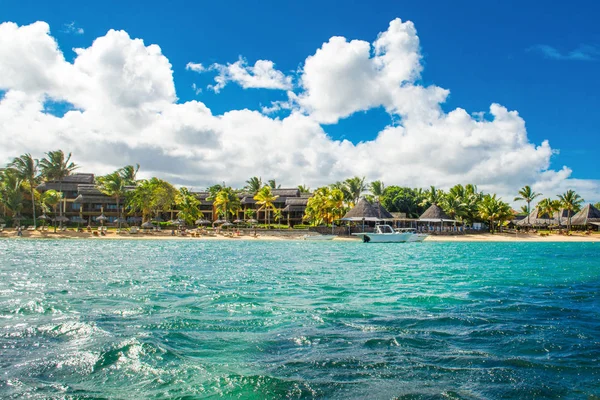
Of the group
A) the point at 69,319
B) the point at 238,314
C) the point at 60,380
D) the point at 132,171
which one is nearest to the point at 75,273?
the point at 69,319

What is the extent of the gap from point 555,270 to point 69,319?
23346 millimetres

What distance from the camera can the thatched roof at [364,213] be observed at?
61.0 metres

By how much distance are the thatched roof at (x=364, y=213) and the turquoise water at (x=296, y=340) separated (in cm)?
4330

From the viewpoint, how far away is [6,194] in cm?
6303

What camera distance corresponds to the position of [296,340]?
353 inches

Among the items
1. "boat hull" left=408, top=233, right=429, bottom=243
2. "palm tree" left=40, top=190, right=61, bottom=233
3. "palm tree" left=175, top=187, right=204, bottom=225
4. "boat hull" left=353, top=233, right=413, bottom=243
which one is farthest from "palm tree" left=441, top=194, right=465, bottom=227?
"palm tree" left=40, top=190, right=61, bottom=233

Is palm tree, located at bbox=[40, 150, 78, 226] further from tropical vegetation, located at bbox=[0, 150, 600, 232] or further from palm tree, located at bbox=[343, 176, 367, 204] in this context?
palm tree, located at bbox=[343, 176, 367, 204]

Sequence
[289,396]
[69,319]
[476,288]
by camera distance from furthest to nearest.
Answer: [476,288] → [69,319] → [289,396]

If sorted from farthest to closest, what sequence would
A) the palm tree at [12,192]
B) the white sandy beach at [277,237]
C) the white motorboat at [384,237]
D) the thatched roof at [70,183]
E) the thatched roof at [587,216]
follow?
the thatched roof at [70,183]
the thatched roof at [587,216]
the palm tree at [12,192]
the white sandy beach at [277,237]
the white motorboat at [384,237]

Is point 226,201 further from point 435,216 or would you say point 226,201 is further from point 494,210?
point 494,210

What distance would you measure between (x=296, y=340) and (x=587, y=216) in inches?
3267

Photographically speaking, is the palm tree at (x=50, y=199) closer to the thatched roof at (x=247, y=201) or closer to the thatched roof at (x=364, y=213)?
the thatched roof at (x=247, y=201)

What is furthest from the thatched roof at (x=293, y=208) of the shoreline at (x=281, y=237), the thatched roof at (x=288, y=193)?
the shoreline at (x=281, y=237)

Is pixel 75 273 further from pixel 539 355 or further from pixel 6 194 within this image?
pixel 6 194
